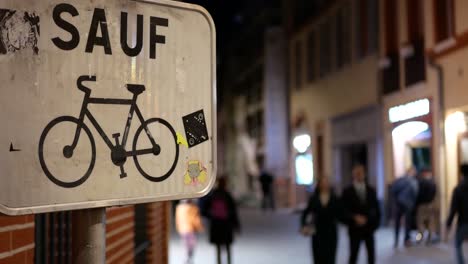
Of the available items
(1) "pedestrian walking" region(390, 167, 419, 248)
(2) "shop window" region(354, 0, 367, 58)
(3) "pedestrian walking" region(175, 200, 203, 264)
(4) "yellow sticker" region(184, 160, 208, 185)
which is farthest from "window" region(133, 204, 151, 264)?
(2) "shop window" region(354, 0, 367, 58)

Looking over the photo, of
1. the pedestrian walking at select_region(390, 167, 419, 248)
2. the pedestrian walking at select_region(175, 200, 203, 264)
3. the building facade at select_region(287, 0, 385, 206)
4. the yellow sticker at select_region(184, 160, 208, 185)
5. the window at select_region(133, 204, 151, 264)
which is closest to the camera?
the yellow sticker at select_region(184, 160, 208, 185)

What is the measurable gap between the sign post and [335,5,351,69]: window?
2288 centimetres

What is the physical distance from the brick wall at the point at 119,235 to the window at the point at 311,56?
75.1 feet

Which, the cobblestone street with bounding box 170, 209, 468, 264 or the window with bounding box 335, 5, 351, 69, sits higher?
the window with bounding box 335, 5, 351, 69

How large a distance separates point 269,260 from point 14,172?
1204 centimetres

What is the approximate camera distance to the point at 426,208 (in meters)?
16.1

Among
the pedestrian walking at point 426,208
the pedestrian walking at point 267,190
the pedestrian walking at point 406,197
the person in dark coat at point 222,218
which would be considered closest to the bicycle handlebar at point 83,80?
the person in dark coat at point 222,218

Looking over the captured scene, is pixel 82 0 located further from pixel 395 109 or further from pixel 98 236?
pixel 395 109

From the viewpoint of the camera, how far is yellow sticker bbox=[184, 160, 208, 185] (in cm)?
210

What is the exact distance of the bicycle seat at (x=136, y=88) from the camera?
1983 mm

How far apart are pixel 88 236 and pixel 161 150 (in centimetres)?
34

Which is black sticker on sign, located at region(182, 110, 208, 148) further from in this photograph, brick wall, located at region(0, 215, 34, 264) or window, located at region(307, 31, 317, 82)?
window, located at region(307, 31, 317, 82)

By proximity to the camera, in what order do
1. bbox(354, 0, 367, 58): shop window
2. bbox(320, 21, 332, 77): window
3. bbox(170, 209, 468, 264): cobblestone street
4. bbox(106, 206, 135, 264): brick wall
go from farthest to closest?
→ bbox(320, 21, 332, 77): window → bbox(354, 0, 367, 58): shop window → bbox(170, 209, 468, 264): cobblestone street → bbox(106, 206, 135, 264): brick wall

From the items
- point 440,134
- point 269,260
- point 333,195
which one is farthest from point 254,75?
point 333,195
